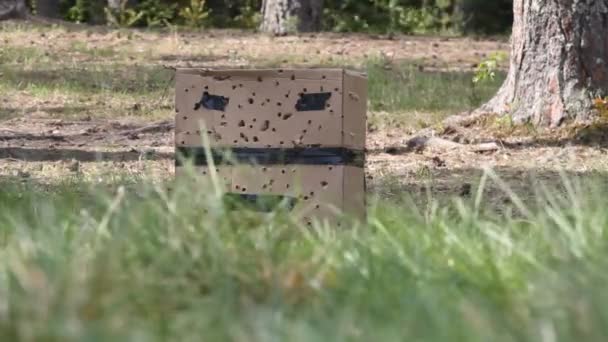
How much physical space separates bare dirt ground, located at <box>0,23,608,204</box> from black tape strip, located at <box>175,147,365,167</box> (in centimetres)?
80

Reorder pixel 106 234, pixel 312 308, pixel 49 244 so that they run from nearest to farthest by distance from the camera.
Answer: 1. pixel 312 308
2. pixel 49 244
3. pixel 106 234

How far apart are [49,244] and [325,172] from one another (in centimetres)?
197

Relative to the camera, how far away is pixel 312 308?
2605 millimetres

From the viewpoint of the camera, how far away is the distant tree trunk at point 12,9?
14.9 meters

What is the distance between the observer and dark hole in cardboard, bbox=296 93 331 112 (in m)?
4.75

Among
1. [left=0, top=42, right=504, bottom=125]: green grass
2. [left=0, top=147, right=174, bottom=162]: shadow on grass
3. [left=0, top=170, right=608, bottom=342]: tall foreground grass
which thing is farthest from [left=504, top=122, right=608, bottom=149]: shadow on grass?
[left=0, top=170, right=608, bottom=342]: tall foreground grass

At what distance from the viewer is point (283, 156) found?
474cm

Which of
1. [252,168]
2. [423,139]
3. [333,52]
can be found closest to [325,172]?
[252,168]

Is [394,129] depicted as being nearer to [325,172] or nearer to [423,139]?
[423,139]

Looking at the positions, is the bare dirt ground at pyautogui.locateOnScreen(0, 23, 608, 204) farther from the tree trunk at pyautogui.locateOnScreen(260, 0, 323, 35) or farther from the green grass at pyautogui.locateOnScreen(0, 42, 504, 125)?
the tree trunk at pyautogui.locateOnScreen(260, 0, 323, 35)

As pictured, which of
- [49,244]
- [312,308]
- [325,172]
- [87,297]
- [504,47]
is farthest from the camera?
[504,47]

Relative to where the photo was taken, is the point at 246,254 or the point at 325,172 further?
the point at 325,172

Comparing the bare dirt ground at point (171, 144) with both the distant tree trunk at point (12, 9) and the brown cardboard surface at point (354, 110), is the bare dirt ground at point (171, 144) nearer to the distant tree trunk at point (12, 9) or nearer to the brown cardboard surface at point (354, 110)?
the brown cardboard surface at point (354, 110)

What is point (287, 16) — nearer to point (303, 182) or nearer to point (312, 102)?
point (312, 102)
